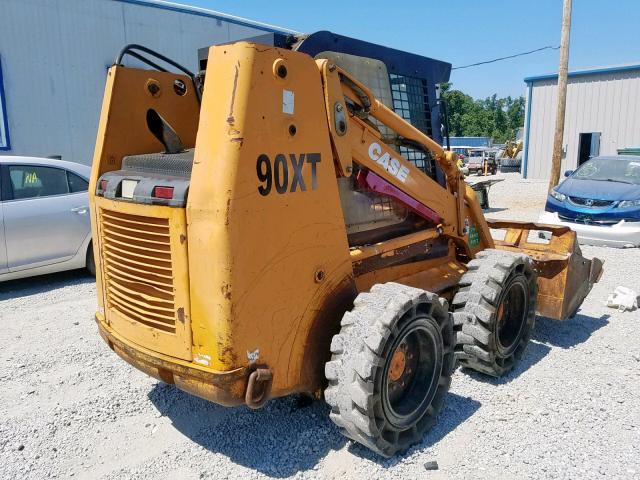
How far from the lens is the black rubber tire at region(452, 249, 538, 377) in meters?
3.71

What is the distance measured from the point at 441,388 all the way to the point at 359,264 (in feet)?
3.03

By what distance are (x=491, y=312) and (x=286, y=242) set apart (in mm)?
1720

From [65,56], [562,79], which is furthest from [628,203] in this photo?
[65,56]

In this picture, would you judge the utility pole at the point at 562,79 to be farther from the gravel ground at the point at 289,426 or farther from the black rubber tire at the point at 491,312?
the black rubber tire at the point at 491,312

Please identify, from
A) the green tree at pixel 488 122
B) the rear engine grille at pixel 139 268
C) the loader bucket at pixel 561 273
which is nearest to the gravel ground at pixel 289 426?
the loader bucket at pixel 561 273

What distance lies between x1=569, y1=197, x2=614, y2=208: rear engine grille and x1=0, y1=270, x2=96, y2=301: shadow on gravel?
795cm

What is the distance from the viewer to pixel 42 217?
641cm

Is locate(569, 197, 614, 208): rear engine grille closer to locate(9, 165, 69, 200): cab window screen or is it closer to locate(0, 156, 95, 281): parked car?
locate(0, 156, 95, 281): parked car

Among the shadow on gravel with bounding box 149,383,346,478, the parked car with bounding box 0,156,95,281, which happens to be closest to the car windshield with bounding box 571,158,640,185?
the shadow on gravel with bounding box 149,383,346,478

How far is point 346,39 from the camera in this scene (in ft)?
11.4

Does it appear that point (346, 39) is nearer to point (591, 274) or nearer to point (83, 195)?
point (591, 274)

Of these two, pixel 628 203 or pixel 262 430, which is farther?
pixel 628 203

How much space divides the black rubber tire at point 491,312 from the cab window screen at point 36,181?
205 inches

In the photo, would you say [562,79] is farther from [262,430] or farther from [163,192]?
[163,192]
